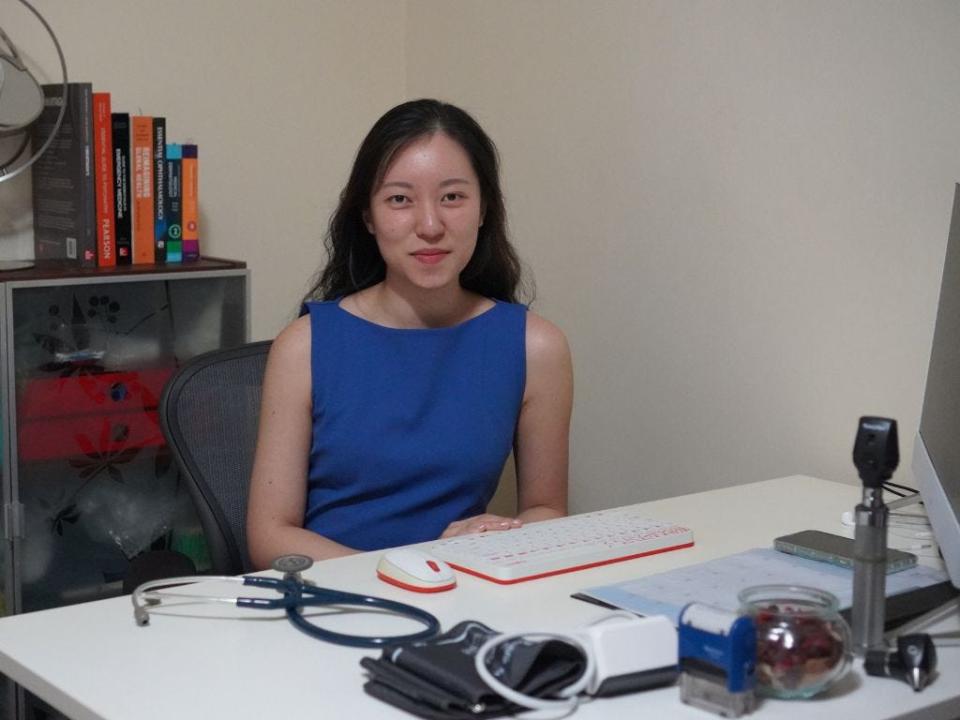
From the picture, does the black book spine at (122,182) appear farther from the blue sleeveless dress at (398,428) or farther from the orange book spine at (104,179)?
the blue sleeveless dress at (398,428)

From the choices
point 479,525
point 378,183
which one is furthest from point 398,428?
point 378,183

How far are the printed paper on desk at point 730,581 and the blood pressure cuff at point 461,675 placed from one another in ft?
0.73

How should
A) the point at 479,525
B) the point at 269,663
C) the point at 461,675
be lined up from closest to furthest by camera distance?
1. the point at 461,675
2. the point at 269,663
3. the point at 479,525

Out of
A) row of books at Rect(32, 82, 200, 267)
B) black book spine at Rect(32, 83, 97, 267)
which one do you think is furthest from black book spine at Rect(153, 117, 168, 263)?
black book spine at Rect(32, 83, 97, 267)

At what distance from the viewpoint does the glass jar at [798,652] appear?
117cm

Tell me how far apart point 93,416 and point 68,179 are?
18.8 inches

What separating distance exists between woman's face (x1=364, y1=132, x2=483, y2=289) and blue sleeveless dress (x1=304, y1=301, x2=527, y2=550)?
0.41 ft

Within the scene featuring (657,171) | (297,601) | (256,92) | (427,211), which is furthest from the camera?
(256,92)

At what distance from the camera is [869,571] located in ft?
4.25

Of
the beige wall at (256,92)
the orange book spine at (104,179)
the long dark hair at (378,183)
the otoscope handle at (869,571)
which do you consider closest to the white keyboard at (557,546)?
the otoscope handle at (869,571)

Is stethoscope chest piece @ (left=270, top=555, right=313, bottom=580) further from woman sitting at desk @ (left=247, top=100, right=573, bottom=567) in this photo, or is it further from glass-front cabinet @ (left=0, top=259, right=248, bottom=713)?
glass-front cabinet @ (left=0, top=259, right=248, bottom=713)

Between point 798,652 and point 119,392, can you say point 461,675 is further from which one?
point 119,392

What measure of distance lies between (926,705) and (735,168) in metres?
1.30

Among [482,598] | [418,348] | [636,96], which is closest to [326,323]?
[418,348]
